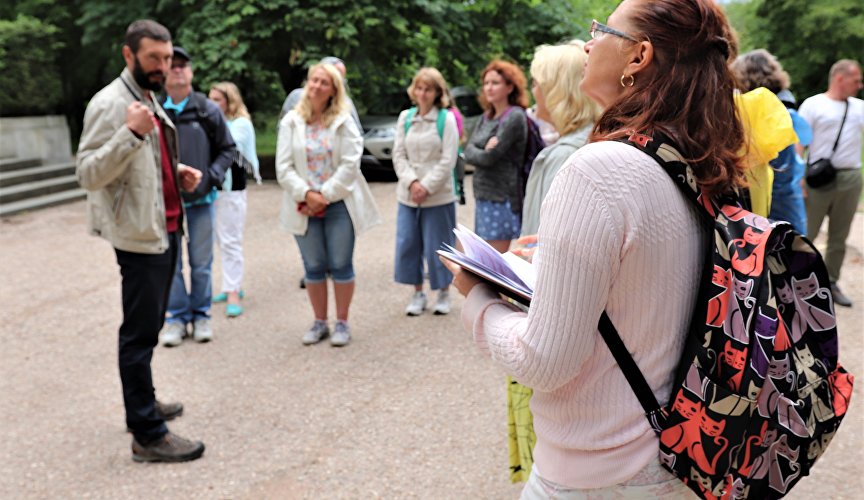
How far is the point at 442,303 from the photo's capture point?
663 centimetres

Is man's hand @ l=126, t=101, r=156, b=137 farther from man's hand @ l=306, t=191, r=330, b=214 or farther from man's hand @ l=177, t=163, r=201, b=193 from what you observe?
man's hand @ l=306, t=191, r=330, b=214

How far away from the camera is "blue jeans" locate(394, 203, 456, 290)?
21.4 feet

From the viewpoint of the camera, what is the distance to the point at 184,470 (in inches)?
154

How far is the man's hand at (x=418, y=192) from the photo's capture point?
632 cm

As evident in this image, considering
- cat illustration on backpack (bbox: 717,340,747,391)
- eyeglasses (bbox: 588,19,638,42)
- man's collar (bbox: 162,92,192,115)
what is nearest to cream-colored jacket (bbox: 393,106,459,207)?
man's collar (bbox: 162,92,192,115)

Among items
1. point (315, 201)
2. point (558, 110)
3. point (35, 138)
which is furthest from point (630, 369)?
point (35, 138)

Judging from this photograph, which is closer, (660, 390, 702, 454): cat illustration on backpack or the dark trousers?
(660, 390, 702, 454): cat illustration on backpack

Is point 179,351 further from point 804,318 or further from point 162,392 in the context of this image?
point 804,318

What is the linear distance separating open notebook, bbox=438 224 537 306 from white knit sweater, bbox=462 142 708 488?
0.05m

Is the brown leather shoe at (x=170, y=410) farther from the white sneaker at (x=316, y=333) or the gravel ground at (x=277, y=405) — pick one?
the white sneaker at (x=316, y=333)

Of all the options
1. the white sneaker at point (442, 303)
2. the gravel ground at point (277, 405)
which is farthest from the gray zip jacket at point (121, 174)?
the white sneaker at point (442, 303)

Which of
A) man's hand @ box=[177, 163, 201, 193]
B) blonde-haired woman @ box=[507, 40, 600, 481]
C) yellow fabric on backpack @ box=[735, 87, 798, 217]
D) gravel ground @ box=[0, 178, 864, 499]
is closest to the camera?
yellow fabric on backpack @ box=[735, 87, 798, 217]

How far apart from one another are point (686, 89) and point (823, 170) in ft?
20.2

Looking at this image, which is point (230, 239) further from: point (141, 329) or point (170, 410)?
point (141, 329)
